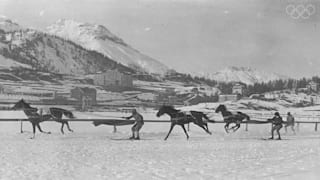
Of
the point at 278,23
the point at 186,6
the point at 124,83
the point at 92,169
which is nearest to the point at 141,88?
the point at 124,83

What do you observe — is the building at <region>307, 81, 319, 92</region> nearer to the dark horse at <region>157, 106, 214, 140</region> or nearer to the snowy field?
the snowy field

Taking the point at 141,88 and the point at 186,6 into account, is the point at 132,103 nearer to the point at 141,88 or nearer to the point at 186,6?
the point at 141,88

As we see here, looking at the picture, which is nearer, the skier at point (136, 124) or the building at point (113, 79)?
the building at point (113, 79)

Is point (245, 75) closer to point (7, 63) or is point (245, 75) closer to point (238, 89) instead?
point (238, 89)

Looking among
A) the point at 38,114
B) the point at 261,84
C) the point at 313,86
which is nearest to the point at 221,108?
the point at 261,84

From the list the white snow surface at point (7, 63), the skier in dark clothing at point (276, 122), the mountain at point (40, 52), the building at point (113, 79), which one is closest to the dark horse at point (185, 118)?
the building at point (113, 79)

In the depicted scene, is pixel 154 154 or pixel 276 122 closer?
pixel 154 154

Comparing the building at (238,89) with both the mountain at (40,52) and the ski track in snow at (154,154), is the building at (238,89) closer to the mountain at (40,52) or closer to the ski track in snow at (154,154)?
the ski track in snow at (154,154)

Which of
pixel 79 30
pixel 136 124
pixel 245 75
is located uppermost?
pixel 79 30
